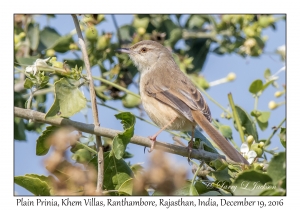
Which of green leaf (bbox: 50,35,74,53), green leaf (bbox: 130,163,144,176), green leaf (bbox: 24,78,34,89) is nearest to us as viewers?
green leaf (bbox: 24,78,34,89)

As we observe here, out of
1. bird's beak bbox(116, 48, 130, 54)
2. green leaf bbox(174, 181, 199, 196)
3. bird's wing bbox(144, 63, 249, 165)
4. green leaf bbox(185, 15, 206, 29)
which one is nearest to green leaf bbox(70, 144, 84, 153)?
green leaf bbox(174, 181, 199, 196)

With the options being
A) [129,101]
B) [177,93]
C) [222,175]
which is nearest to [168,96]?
[177,93]

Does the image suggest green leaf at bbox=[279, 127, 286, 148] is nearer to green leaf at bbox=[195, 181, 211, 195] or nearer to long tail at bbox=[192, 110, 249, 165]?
long tail at bbox=[192, 110, 249, 165]

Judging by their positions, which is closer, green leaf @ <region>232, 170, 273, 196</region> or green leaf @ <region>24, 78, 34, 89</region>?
green leaf @ <region>232, 170, 273, 196</region>

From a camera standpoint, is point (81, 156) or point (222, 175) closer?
point (222, 175)

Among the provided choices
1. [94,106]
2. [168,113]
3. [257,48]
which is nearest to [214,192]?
[94,106]

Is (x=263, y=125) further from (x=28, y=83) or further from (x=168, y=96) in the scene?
(x=28, y=83)
